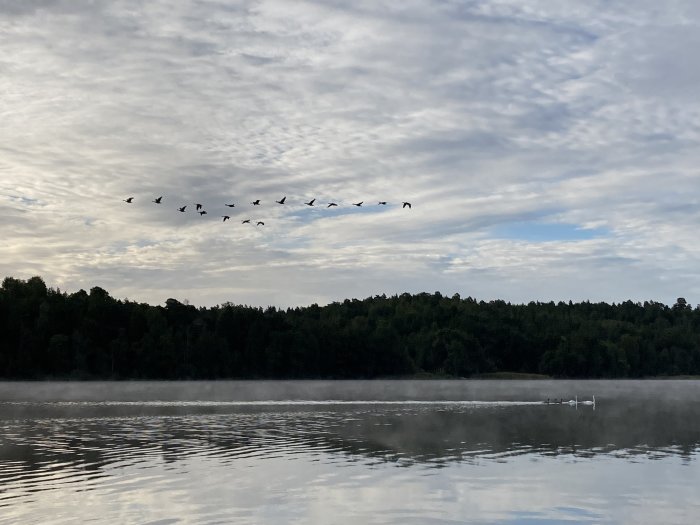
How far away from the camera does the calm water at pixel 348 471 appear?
117 ft

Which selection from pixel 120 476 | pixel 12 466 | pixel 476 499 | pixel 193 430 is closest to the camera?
pixel 476 499

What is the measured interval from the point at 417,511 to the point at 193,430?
36137mm

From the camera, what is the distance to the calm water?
35594 mm

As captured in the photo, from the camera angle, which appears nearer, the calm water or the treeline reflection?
the calm water

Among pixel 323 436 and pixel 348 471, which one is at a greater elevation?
pixel 323 436

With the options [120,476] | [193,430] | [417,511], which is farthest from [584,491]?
[193,430]

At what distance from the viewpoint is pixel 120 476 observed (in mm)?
43531

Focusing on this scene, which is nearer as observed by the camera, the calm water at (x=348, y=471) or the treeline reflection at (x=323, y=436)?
the calm water at (x=348, y=471)

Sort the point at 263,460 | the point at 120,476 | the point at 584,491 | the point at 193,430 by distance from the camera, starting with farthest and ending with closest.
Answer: the point at 193,430 → the point at 263,460 → the point at 120,476 → the point at 584,491

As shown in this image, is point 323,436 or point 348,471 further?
point 323,436

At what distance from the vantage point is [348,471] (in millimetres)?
45719

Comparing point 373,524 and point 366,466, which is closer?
point 373,524

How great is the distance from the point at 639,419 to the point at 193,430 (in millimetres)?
40103

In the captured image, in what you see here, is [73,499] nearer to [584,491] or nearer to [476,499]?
[476,499]
